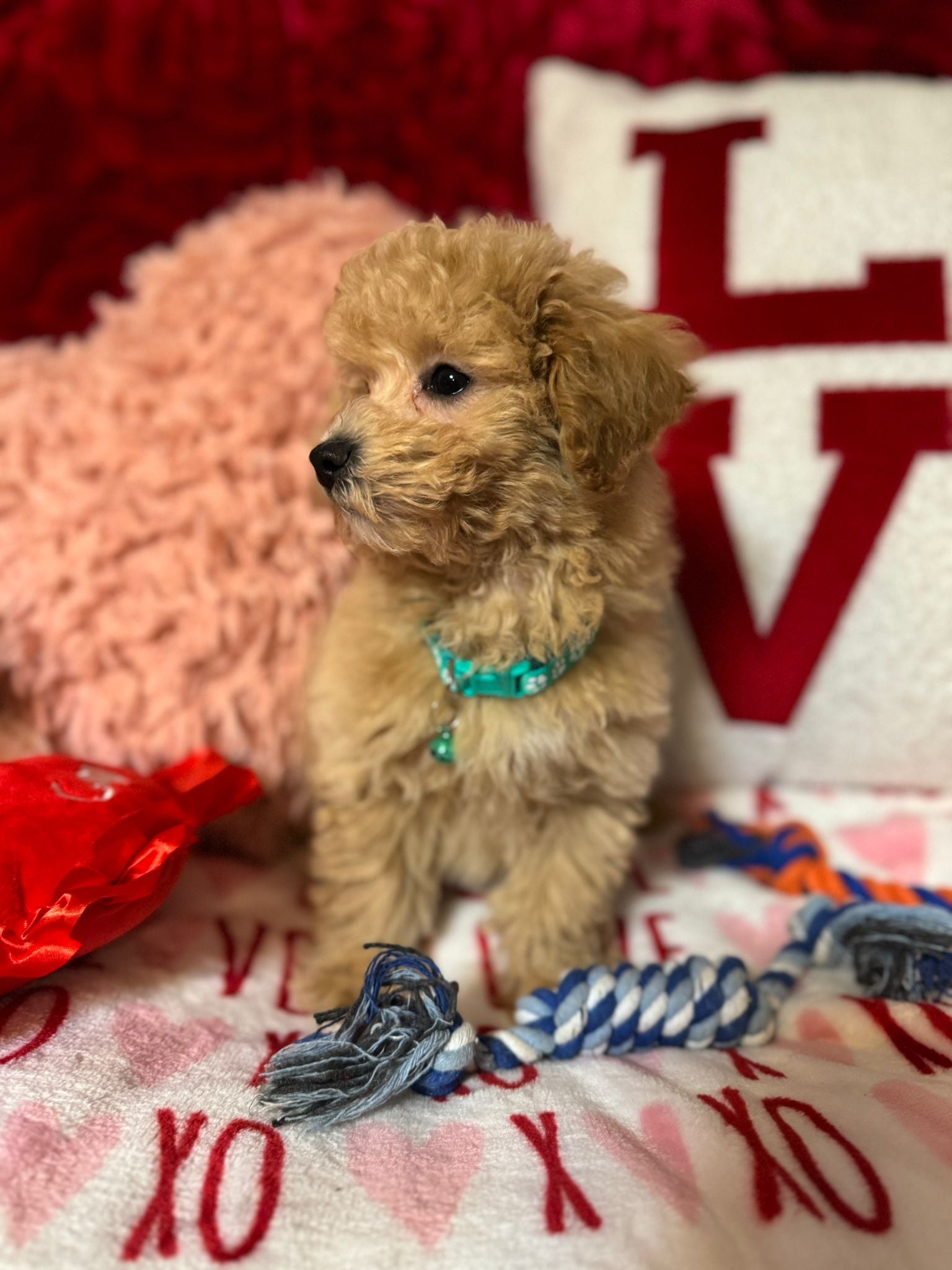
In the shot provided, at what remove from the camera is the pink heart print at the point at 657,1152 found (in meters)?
0.94

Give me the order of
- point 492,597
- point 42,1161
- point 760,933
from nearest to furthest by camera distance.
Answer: point 42,1161, point 492,597, point 760,933

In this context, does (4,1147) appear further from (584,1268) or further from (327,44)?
(327,44)

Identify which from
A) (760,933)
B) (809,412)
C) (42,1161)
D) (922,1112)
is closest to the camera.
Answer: (42,1161)

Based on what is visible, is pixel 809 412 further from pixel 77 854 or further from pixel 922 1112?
pixel 77 854

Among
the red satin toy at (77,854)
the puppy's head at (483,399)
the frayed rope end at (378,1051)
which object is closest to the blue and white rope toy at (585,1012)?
the frayed rope end at (378,1051)

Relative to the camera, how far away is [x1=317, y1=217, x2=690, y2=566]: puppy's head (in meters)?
1.11

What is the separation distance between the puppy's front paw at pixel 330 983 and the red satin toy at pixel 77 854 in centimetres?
24

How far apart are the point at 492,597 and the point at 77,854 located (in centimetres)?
57

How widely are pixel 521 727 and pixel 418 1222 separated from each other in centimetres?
56

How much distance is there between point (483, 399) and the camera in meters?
1.13

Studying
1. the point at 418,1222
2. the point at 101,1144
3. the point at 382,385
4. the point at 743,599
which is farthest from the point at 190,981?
the point at 743,599

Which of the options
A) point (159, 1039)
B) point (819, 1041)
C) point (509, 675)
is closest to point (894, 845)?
point (819, 1041)

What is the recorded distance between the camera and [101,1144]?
3.19ft

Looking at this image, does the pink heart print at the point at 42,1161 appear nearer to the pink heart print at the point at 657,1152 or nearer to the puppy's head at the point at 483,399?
the pink heart print at the point at 657,1152
